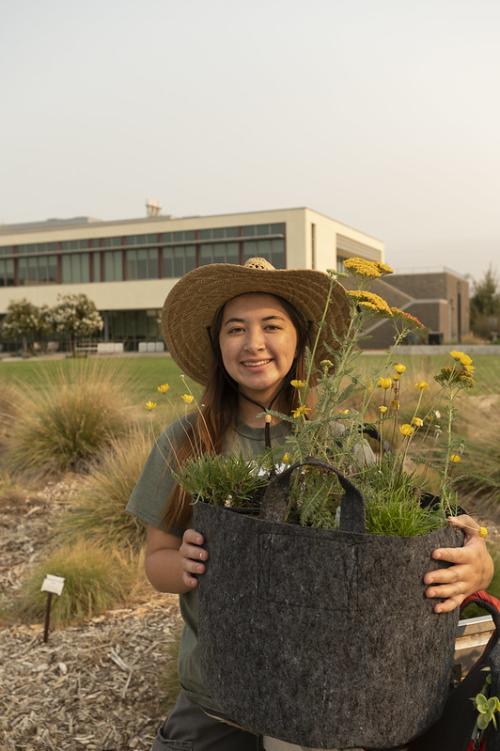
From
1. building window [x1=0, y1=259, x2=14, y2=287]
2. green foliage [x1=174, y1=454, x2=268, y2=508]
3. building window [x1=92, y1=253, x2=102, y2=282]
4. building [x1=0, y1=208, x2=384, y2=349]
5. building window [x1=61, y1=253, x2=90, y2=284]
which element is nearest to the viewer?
green foliage [x1=174, y1=454, x2=268, y2=508]

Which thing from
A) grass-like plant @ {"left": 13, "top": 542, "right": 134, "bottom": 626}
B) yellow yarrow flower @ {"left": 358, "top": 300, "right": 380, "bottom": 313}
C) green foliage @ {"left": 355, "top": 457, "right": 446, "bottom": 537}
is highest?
yellow yarrow flower @ {"left": 358, "top": 300, "right": 380, "bottom": 313}

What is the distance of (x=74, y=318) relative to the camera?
133ft

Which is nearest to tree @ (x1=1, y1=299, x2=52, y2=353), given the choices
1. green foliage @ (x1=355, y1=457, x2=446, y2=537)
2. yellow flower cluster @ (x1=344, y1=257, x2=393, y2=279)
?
yellow flower cluster @ (x1=344, y1=257, x2=393, y2=279)

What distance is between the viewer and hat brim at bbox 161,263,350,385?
5.58 ft

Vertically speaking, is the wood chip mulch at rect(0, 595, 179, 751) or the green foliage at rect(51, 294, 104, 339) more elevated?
the green foliage at rect(51, 294, 104, 339)

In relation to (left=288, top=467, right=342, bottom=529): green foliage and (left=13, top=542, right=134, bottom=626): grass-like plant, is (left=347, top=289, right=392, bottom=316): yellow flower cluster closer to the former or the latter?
(left=288, top=467, right=342, bottom=529): green foliage

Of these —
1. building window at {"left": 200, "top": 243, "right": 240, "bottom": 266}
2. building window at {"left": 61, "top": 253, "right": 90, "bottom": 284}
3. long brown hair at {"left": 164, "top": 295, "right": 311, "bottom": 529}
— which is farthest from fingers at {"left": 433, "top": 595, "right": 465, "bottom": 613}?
building window at {"left": 61, "top": 253, "right": 90, "bottom": 284}

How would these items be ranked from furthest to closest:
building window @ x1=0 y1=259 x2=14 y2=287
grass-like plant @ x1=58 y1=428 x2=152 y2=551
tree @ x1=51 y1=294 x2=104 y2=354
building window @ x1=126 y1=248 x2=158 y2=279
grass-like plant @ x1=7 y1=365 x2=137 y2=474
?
building window @ x1=0 y1=259 x2=14 y2=287, building window @ x1=126 y1=248 x2=158 y2=279, tree @ x1=51 y1=294 x2=104 y2=354, grass-like plant @ x1=7 y1=365 x2=137 y2=474, grass-like plant @ x1=58 y1=428 x2=152 y2=551

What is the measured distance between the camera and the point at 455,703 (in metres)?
1.11

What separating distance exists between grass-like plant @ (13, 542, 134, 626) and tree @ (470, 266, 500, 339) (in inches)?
1868

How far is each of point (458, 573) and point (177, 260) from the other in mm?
47569

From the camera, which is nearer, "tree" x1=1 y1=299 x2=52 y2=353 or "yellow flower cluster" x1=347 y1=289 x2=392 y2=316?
"yellow flower cluster" x1=347 y1=289 x2=392 y2=316

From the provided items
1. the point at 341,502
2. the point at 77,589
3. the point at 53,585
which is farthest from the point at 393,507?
the point at 77,589

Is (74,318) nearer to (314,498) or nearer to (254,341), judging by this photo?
(254,341)
